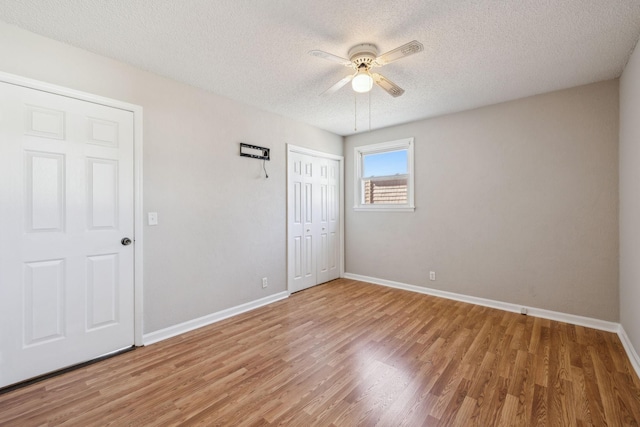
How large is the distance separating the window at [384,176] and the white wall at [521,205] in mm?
145

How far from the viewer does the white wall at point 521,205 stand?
2.79 meters

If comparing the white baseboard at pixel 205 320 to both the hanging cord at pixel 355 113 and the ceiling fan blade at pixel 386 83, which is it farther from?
the ceiling fan blade at pixel 386 83

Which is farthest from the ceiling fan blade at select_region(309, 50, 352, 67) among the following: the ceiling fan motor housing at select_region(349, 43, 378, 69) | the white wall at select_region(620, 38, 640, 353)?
the white wall at select_region(620, 38, 640, 353)

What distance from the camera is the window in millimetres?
4184

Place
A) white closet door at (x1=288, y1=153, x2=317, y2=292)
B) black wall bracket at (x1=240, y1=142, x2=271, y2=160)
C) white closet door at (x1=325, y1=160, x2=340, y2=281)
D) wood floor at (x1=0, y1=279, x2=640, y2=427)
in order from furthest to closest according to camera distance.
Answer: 1. white closet door at (x1=325, y1=160, x2=340, y2=281)
2. white closet door at (x1=288, y1=153, x2=317, y2=292)
3. black wall bracket at (x1=240, y1=142, x2=271, y2=160)
4. wood floor at (x1=0, y1=279, x2=640, y2=427)

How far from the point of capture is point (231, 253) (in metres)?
3.22

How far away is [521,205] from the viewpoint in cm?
322

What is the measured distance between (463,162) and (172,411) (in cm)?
386

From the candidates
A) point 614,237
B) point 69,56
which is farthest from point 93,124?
point 614,237

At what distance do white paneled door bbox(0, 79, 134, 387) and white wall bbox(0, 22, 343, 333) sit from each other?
0.61 feet

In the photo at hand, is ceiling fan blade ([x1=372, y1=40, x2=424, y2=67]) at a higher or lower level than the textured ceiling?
lower

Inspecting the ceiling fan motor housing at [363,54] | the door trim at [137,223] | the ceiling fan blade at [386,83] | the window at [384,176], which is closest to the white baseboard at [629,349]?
the window at [384,176]

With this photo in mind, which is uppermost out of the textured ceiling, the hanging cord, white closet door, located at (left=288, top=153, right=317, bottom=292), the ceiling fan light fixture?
the hanging cord

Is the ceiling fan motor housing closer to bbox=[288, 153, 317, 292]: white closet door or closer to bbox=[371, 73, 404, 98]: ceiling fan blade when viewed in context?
bbox=[371, 73, 404, 98]: ceiling fan blade
